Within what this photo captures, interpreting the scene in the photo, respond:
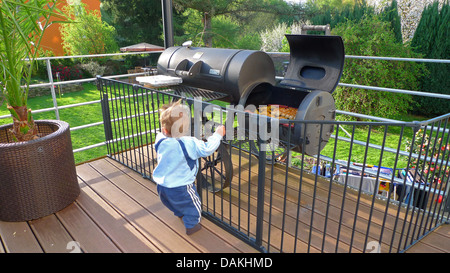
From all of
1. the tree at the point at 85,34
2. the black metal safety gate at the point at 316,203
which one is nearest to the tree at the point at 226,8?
the tree at the point at 85,34

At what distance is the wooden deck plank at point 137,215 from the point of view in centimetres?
242

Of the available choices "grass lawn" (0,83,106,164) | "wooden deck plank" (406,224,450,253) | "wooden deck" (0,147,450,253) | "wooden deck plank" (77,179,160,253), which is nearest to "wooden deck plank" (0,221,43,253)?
"wooden deck" (0,147,450,253)

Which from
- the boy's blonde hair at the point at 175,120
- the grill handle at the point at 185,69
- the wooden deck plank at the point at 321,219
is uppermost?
the grill handle at the point at 185,69

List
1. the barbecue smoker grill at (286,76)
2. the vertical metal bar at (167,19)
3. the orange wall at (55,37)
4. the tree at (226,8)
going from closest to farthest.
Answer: the barbecue smoker grill at (286,76) < the vertical metal bar at (167,19) < the tree at (226,8) < the orange wall at (55,37)

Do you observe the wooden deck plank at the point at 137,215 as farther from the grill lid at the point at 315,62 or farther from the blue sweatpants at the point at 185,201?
the grill lid at the point at 315,62

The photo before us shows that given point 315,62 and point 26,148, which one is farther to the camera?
point 315,62

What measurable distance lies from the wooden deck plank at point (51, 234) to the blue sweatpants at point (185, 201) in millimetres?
863

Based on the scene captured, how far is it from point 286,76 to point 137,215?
7.15 feet

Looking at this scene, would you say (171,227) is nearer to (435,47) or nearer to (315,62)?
(315,62)

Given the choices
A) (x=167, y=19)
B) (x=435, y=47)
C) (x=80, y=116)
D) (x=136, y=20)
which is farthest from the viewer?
(x=136, y=20)

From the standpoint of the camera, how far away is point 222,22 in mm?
16641

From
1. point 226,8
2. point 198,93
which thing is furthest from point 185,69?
point 226,8

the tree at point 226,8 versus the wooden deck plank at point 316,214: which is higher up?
the tree at point 226,8

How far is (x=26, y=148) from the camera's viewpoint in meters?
2.54
